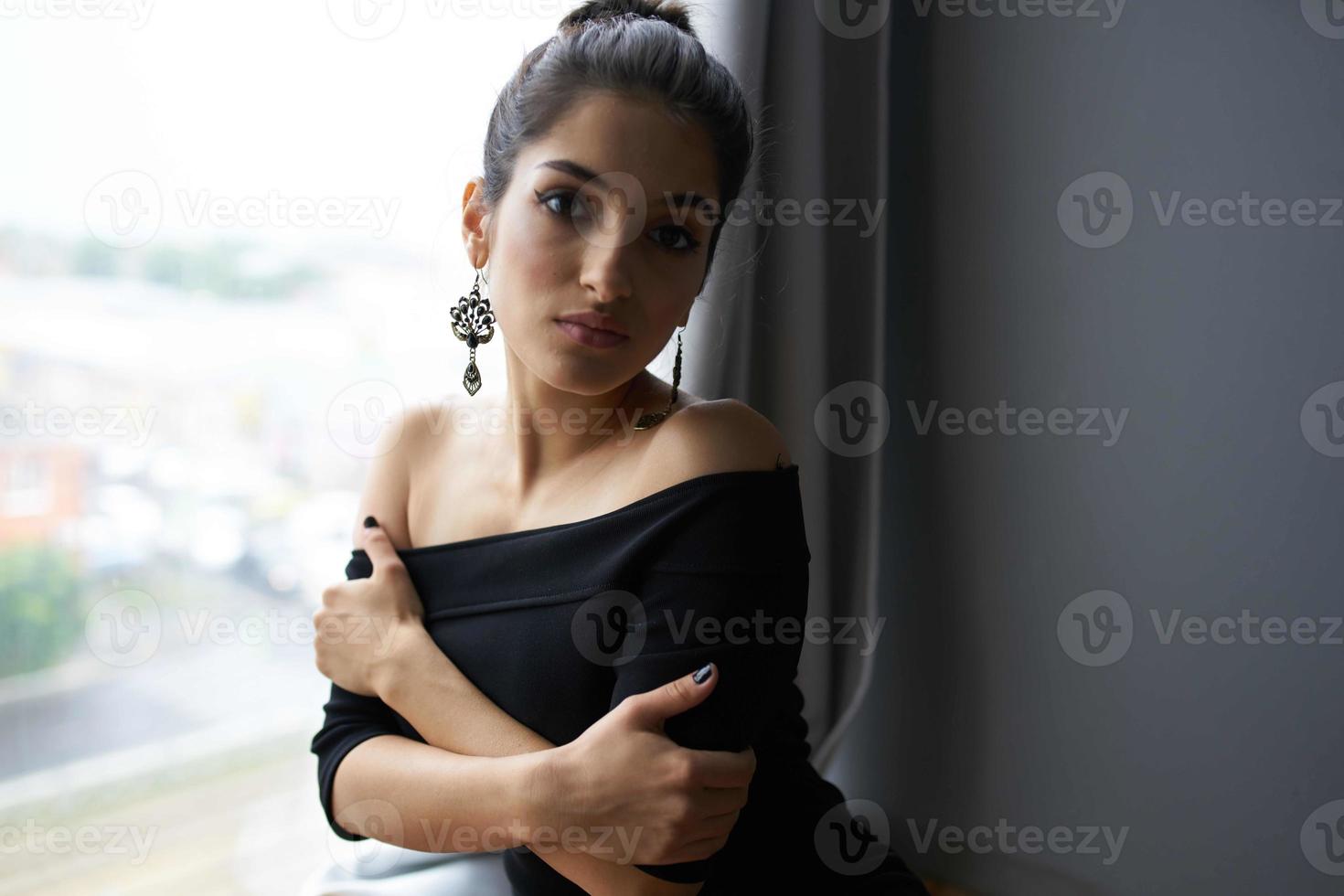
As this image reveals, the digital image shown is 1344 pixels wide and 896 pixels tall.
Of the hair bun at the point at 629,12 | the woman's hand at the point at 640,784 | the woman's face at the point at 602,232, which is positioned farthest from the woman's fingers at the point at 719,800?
the hair bun at the point at 629,12

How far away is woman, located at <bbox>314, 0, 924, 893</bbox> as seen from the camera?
927mm

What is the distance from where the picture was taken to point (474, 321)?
118cm

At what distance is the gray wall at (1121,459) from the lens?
4.30ft

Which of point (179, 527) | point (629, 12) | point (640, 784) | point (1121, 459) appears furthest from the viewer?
point (1121, 459)

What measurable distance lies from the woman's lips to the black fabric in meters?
0.18

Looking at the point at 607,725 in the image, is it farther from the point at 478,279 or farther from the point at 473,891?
the point at 478,279

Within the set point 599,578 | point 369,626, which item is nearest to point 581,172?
point 599,578

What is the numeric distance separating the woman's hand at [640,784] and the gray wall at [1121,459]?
2.76 ft

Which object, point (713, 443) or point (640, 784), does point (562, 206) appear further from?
point (640, 784)

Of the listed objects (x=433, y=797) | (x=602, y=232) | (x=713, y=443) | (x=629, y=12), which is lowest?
(x=433, y=797)

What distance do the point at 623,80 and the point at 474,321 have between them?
0.35 metres

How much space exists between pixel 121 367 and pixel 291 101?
416 mm

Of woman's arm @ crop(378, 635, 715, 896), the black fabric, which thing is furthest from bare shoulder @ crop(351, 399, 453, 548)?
woman's arm @ crop(378, 635, 715, 896)

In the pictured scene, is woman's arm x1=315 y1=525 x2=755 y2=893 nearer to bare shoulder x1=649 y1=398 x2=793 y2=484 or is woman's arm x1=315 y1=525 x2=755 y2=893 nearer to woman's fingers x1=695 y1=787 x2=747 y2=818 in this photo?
woman's fingers x1=695 y1=787 x2=747 y2=818
